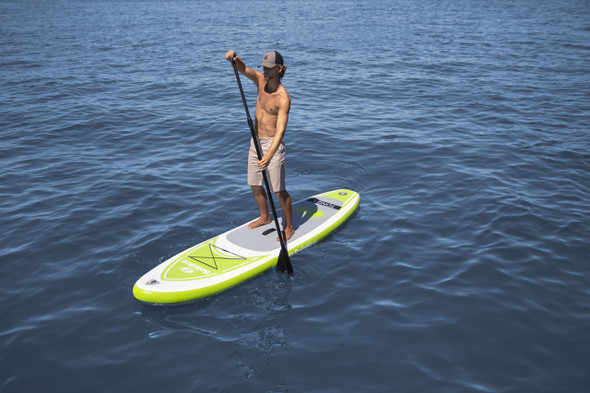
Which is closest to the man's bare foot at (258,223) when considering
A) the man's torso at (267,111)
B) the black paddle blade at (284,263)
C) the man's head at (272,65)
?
the black paddle blade at (284,263)

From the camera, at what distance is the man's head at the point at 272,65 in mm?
6621

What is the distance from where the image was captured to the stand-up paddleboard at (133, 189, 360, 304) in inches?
254

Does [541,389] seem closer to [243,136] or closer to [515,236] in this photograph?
[515,236]

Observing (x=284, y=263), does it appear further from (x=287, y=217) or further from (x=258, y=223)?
(x=258, y=223)

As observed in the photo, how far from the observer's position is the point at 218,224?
28.1 ft

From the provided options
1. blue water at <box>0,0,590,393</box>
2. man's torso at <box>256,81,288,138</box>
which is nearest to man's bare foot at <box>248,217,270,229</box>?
blue water at <box>0,0,590,393</box>

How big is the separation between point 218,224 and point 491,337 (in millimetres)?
4767

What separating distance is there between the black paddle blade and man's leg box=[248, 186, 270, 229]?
3.90ft

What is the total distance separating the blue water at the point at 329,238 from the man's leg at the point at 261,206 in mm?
666

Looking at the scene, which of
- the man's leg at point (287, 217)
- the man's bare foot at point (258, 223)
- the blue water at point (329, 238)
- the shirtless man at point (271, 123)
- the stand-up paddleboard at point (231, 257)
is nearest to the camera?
the blue water at point (329, 238)

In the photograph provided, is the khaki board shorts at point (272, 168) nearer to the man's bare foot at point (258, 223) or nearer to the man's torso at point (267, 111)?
the man's torso at point (267, 111)

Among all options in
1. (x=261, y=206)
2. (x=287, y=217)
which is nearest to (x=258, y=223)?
(x=261, y=206)

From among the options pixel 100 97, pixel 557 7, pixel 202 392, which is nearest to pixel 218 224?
pixel 202 392

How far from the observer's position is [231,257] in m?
7.20
